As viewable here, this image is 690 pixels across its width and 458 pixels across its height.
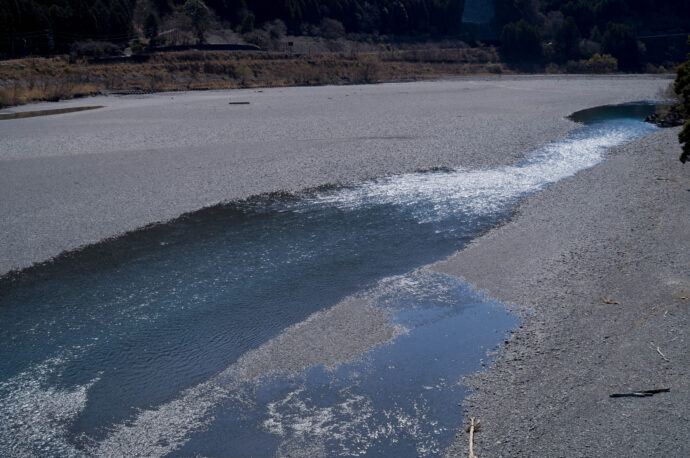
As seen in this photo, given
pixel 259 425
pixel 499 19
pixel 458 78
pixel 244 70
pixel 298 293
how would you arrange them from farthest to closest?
pixel 499 19 → pixel 458 78 → pixel 244 70 → pixel 298 293 → pixel 259 425

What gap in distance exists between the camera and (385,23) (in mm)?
99000

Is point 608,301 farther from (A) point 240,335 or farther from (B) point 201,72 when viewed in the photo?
(B) point 201,72

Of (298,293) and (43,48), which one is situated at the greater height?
(43,48)

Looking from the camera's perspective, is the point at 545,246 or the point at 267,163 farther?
the point at 267,163

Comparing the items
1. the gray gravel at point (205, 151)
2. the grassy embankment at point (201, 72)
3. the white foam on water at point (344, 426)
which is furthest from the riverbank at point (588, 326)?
the grassy embankment at point (201, 72)

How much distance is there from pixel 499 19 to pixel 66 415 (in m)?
116

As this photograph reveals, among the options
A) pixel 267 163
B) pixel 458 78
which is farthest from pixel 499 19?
pixel 267 163

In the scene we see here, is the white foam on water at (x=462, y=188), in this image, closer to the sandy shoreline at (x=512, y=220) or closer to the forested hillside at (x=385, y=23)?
the sandy shoreline at (x=512, y=220)

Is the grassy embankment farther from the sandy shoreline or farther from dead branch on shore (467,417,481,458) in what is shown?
dead branch on shore (467,417,481,458)

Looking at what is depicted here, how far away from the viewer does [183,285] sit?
37.3 ft

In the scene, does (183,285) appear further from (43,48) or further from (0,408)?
(43,48)

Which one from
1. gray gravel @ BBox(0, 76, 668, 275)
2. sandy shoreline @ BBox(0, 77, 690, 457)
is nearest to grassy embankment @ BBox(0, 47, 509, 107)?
gray gravel @ BBox(0, 76, 668, 275)

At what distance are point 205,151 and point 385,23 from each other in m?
83.6

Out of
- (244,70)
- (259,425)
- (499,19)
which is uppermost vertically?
(499,19)
